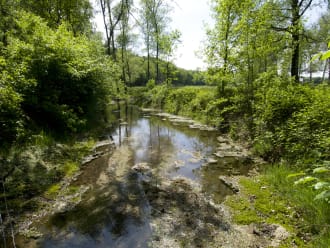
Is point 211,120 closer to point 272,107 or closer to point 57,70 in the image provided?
point 272,107

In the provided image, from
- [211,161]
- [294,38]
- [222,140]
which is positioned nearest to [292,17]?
[294,38]

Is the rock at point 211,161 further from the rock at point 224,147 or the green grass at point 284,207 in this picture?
the green grass at point 284,207

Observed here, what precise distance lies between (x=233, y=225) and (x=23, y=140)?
5.38 meters

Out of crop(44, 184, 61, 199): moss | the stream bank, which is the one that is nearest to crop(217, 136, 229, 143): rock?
the stream bank

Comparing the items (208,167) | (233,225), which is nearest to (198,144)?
(208,167)

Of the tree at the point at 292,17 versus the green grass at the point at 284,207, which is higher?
the tree at the point at 292,17

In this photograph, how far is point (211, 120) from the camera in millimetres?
12352

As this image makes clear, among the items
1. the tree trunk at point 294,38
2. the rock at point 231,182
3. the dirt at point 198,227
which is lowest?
the dirt at point 198,227

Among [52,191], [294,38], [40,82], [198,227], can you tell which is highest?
[294,38]

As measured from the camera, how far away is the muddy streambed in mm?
3471

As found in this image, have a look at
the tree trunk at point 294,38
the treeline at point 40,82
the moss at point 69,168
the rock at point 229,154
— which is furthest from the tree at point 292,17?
the moss at point 69,168

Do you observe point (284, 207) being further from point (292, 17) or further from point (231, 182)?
point (292, 17)

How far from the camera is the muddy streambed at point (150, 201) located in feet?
11.4

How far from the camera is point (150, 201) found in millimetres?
4594
